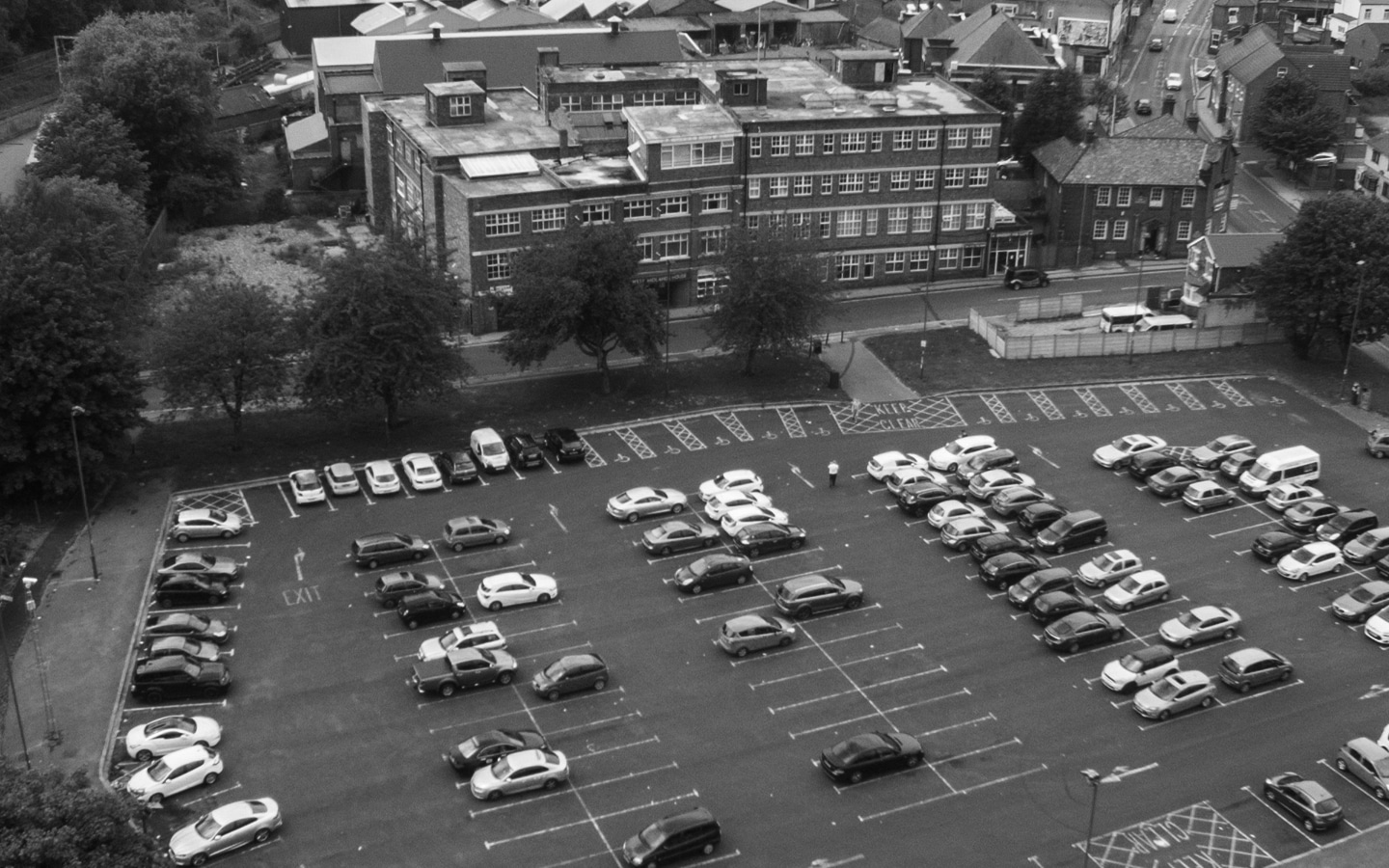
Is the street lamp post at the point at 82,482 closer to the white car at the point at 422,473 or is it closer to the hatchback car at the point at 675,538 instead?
the white car at the point at 422,473

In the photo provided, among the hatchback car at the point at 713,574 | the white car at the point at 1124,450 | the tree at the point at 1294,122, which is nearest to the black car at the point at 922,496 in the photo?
the white car at the point at 1124,450

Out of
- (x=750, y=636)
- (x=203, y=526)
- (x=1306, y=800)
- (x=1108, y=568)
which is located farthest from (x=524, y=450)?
(x=1306, y=800)

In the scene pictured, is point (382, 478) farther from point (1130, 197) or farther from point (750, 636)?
point (1130, 197)

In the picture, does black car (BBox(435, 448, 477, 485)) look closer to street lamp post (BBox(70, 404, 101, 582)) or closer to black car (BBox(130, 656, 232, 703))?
street lamp post (BBox(70, 404, 101, 582))

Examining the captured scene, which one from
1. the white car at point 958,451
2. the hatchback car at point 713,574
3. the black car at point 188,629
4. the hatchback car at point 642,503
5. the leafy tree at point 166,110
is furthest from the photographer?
the leafy tree at point 166,110

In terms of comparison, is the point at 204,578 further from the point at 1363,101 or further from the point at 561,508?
the point at 1363,101

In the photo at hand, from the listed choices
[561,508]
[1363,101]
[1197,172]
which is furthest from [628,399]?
[1363,101]
